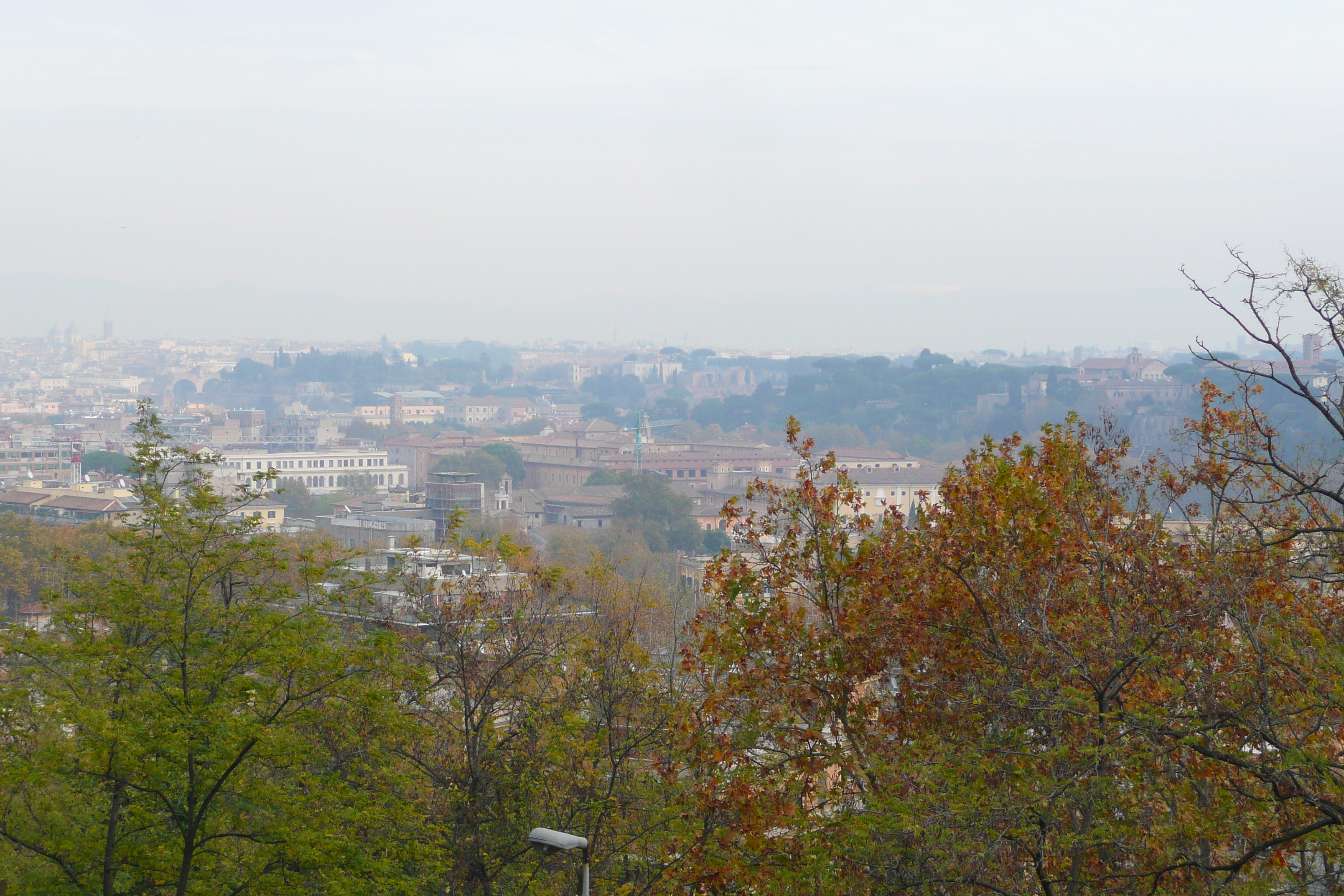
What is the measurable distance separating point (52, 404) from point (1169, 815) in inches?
4472

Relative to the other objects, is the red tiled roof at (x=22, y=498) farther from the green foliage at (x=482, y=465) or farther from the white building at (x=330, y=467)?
the green foliage at (x=482, y=465)

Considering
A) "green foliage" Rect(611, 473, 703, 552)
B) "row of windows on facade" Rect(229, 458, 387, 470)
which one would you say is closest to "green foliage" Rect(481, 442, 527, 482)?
"row of windows on facade" Rect(229, 458, 387, 470)

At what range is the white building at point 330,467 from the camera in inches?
2527

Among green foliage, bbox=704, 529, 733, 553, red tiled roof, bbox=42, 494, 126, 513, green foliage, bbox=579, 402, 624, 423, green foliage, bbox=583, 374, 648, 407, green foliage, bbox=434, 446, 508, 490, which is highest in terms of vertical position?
green foliage, bbox=583, 374, 648, 407

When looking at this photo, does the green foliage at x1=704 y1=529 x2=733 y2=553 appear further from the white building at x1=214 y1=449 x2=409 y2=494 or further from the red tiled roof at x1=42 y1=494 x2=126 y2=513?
the white building at x1=214 y1=449 x2=409 y2=494

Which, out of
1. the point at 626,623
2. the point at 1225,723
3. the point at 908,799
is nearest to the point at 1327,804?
the point at 1225,723

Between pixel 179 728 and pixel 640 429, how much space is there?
66414 millimetres

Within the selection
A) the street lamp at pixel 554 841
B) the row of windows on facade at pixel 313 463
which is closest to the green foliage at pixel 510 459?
the row of windows on facade at pixel 313 463

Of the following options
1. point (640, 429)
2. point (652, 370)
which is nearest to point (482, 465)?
point (640, 429)

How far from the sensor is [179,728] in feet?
18.2

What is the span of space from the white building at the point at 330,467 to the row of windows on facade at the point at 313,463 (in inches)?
0.9

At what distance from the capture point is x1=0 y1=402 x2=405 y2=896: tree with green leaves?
5.56 m

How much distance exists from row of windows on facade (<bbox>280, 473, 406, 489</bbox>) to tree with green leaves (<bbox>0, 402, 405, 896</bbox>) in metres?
56.6

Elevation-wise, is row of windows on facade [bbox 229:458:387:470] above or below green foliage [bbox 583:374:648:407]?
below
